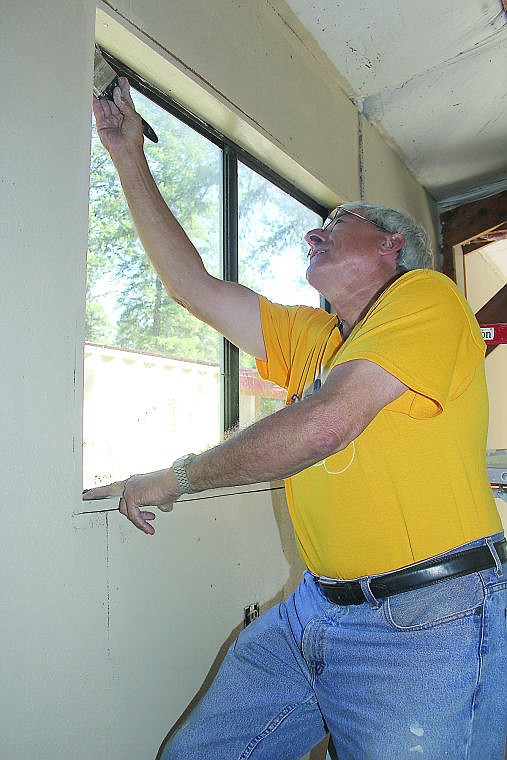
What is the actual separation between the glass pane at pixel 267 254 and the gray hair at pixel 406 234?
0.64 meters

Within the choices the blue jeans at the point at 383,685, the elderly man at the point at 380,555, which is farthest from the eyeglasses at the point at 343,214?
the blue jeans at the point at 383,685

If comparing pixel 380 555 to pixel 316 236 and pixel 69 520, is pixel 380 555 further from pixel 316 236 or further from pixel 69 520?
pixel 316 236

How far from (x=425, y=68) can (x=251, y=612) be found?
2189mm

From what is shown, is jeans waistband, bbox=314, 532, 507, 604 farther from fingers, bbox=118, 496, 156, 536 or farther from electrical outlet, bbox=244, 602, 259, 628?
electrical outlet, bbox=244, 602, 259, 628

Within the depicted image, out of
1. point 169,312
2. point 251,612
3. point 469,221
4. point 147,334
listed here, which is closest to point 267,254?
point 169,312

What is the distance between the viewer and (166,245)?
1.52 metres

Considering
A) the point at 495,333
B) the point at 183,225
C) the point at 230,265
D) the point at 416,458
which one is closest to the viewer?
the point at 416,458

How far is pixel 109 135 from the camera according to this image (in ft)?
4.74

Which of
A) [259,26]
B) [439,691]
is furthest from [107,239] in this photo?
[439,691]

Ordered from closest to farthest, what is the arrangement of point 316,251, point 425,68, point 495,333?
point 316,251 < point 425,68 < point 495,333

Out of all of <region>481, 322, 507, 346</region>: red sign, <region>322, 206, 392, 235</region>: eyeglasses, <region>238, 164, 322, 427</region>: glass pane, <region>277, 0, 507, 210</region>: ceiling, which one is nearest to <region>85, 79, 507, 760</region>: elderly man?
<region>322, 206, 392, 235</region>: eyeglasses

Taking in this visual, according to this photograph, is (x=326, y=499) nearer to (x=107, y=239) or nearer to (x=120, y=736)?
(x=120, y=736)

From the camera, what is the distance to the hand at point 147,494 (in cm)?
113

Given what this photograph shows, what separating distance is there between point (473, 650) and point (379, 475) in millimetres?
346
